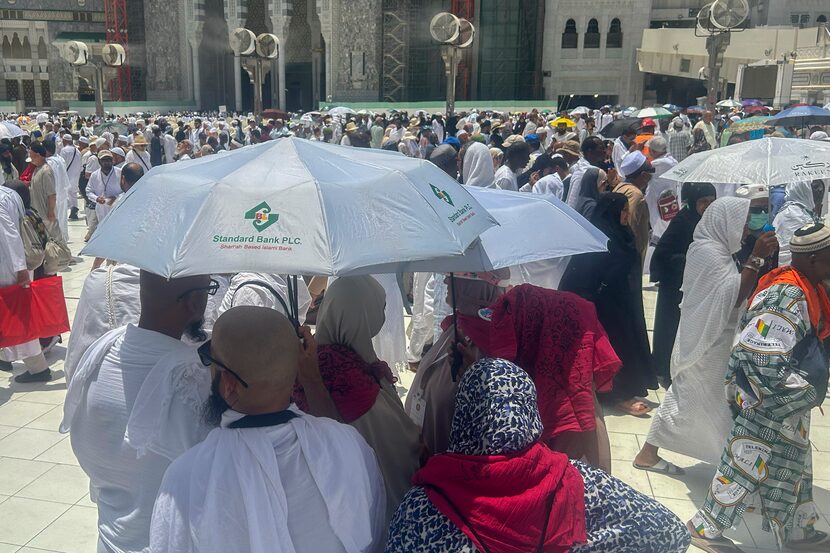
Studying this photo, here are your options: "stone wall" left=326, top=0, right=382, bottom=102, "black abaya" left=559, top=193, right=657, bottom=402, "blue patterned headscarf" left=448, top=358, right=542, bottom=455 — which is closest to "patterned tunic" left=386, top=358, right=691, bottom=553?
"blue patterned headscarf" left=448, top=358, right=542, bottom=455

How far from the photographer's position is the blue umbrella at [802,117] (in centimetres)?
1198

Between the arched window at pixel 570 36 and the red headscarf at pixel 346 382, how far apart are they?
33.4 m

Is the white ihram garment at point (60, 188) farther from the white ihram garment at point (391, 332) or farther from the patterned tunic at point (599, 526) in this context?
the patterned tunic at point (599, 526)

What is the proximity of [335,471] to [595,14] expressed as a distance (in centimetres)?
3421

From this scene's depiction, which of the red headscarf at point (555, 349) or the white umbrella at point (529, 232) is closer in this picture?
the red headscarf at point (555, 349)

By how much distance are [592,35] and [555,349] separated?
109ft

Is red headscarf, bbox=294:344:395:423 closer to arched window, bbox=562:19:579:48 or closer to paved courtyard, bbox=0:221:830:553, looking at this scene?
paved courtyard, bbox=0:221:830:553

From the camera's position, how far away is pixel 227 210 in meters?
1.84

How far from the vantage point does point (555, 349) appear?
2568 mm

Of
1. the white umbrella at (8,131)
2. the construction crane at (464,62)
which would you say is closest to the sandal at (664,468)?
the white umbrella at (8,131)

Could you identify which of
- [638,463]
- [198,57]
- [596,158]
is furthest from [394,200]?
[198,57]

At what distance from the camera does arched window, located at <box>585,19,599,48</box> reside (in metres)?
33.0

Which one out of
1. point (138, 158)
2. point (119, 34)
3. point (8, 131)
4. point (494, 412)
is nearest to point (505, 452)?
point (494, 412)

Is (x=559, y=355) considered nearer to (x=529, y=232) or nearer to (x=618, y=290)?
(x=529, y=232)
